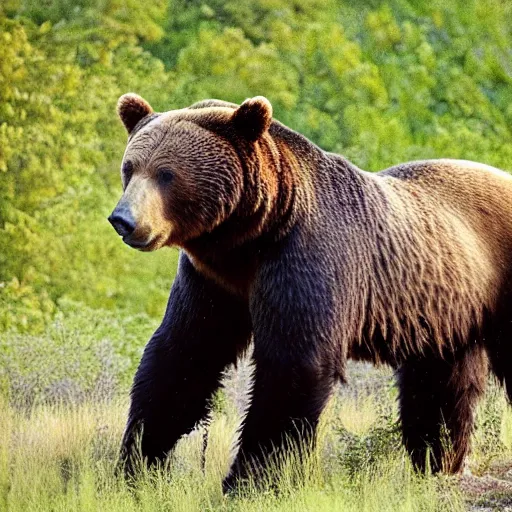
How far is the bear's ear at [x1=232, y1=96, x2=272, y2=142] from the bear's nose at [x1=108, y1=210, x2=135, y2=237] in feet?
2.47

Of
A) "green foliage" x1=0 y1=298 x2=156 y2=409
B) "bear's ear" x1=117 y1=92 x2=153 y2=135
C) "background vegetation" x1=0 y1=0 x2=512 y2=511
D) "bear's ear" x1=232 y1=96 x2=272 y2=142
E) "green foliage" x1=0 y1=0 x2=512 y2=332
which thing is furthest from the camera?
"green foliage" x1=0 y1=0 x2=512 y2=332

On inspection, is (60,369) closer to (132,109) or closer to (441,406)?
(441,406)

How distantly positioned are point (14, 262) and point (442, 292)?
24.4ft

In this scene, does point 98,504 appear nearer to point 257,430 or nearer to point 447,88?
point 257,430

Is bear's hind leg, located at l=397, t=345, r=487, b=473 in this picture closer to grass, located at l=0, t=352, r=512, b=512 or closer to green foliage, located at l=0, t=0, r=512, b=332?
grass, located at l=0, t=352, r=512, b=512

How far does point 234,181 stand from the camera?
16.8ft

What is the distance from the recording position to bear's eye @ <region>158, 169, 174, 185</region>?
4.99m

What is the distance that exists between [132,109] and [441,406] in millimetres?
2370

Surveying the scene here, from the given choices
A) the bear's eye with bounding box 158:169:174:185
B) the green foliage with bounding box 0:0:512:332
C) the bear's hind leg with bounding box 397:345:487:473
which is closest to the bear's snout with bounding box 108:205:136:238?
the bear's eye with bounding box 158:169:174:185

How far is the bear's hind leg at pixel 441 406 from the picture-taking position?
6.20 meters

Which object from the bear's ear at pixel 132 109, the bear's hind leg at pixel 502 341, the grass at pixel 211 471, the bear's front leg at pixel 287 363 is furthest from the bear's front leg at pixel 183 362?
the bear's hind leg at pixel 502 341

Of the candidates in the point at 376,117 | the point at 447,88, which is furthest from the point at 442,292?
the point at 447,88

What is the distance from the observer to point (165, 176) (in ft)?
16.4

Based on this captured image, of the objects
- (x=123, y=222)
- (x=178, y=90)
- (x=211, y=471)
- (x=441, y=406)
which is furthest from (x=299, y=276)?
(x=178, y=90)
